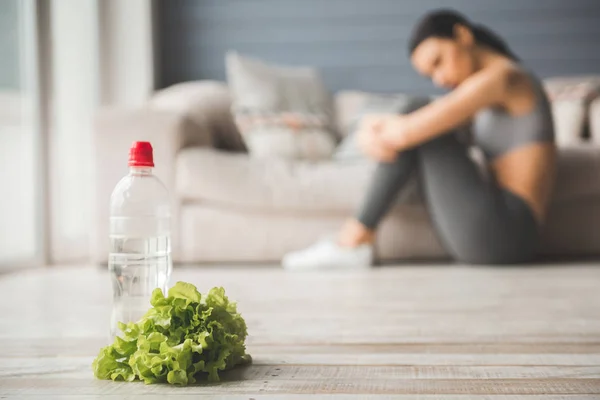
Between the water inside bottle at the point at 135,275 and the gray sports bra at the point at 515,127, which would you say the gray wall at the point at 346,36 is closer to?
the gray sports bra at the point at 515,127

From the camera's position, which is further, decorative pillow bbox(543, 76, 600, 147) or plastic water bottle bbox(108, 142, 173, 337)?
decorative pillow bbox(543, 76, 600, 147)

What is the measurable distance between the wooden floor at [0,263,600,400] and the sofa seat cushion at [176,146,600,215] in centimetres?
45

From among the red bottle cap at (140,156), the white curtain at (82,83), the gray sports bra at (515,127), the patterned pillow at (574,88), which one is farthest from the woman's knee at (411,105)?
A: the red bottle cap at (140,156)

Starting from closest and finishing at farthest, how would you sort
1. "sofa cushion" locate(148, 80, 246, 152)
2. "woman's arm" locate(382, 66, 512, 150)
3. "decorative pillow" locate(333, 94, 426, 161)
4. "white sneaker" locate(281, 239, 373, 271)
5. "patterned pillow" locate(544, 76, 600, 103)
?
"woman's arm" locate(382, 66, 512, 150) < "white sneaker" locate(281, 239, 373, 271) < "decorative pillow" locate(333, 94, 426, 161) < "sofa cushion" locate(148, 80, 246, 152) < "patterned pillow" locate(544, 76, 600, 103)

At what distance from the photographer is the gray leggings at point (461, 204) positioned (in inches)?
96.9

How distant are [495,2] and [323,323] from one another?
9.57 ft

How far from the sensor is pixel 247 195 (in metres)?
2.66

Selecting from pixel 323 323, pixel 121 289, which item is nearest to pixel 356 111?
pixel 323 323

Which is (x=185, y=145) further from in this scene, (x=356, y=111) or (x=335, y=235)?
(x=356, y=111)

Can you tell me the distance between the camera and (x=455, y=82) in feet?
8.14

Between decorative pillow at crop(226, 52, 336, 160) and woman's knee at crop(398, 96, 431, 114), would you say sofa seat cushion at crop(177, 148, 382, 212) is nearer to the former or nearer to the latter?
woman's knee at crop(398, 96, 431, 114)

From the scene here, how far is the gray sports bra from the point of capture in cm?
246

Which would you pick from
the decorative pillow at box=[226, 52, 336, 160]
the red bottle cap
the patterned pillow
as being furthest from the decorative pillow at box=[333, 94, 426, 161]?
the red bottle cap

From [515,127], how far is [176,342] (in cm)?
188
